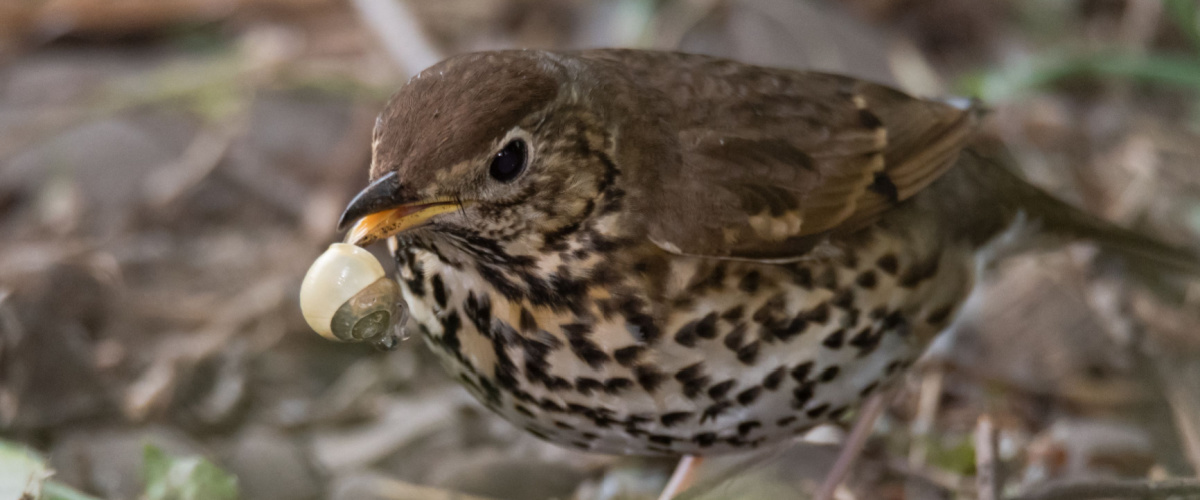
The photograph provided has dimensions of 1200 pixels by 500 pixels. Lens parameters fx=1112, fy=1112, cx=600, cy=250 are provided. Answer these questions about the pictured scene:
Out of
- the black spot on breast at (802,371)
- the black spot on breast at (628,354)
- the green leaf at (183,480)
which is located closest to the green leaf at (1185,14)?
the black spot on breast at (802,371)

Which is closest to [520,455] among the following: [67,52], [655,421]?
[655,421]

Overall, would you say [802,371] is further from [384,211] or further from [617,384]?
[384,211]

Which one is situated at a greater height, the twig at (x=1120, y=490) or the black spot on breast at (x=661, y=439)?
the twig at (x=1120, y=490)

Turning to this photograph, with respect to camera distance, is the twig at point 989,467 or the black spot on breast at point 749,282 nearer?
the black spot on breast at point 749,282

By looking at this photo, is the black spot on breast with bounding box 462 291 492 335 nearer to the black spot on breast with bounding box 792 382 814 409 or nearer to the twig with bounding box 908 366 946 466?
the black spot on breast with bounding box 792 382 814 409

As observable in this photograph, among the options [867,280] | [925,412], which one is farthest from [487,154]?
[925,412]

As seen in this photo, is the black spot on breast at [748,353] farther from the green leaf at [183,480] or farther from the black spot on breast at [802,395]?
the green leaf at [183,480]
